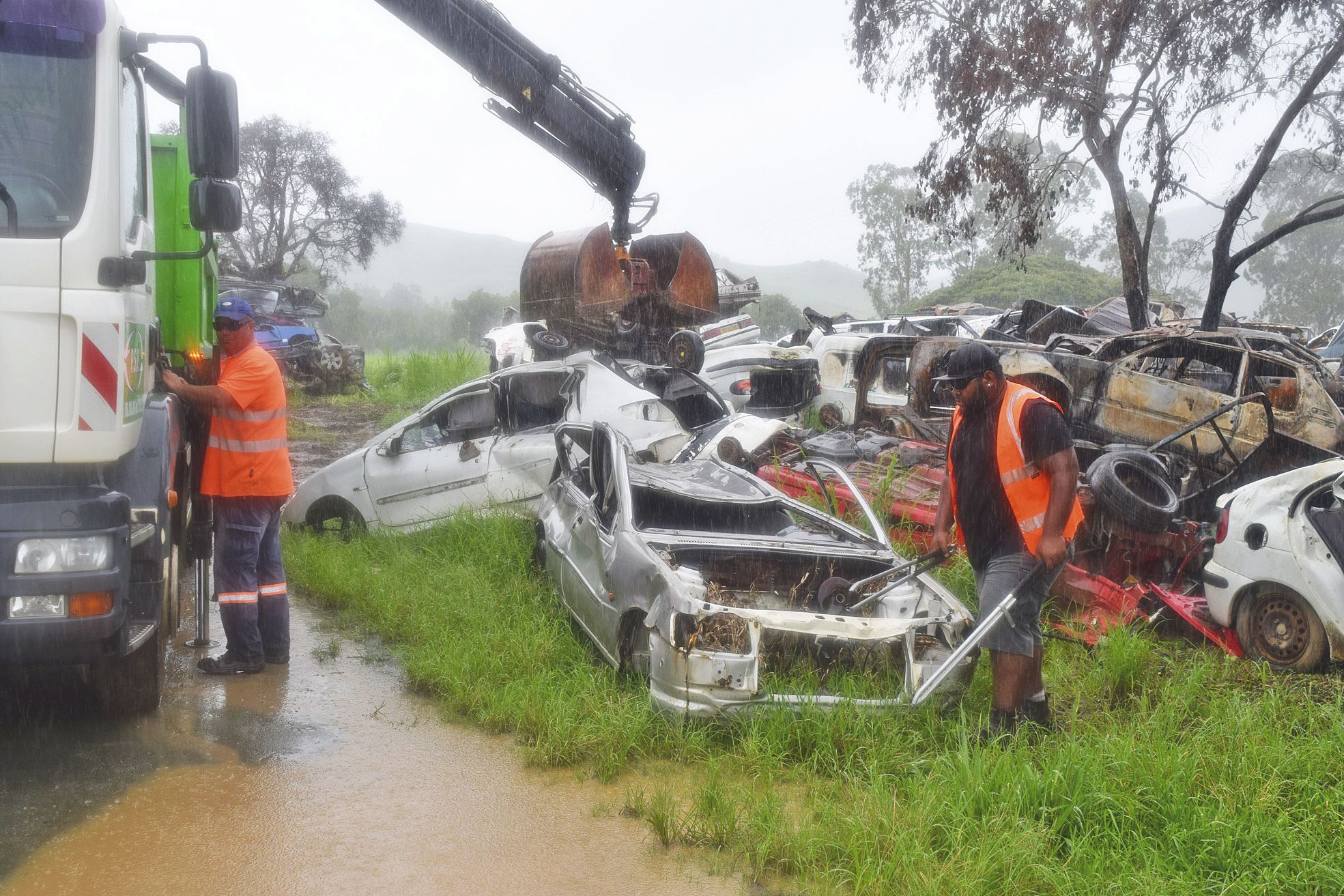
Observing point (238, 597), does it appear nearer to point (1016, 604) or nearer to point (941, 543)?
point (941, 543)

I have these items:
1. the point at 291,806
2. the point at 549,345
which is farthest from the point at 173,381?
the point at 549,345

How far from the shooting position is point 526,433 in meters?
8.09

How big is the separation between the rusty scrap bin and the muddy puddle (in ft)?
24.4

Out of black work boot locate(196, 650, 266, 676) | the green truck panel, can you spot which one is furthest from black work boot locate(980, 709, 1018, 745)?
the green truck panel

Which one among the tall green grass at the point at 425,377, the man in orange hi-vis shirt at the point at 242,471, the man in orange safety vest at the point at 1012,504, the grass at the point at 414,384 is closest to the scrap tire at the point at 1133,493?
the man in orange safety vest at the point at 1012,504

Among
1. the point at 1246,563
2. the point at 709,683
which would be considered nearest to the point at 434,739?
the point at 709,683

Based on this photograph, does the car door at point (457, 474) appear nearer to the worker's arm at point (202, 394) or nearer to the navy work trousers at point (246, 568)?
the navy work trousers at point (246, 568)

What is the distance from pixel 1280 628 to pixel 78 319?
551 cm

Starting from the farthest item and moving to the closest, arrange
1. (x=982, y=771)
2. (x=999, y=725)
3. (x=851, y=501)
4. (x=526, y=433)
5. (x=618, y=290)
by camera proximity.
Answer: (x=618, y=290) < (x=526, y=433) < (x=851, y=501) < (x=999, y=725) < (x=982, y=771)

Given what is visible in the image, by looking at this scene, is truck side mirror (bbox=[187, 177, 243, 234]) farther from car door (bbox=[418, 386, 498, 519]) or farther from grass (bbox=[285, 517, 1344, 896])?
car door (bbox=[418, 386, 498, 519])

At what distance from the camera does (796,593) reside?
5.34 meters

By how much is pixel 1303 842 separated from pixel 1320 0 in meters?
12.8

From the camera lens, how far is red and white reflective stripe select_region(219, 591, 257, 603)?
5.37m

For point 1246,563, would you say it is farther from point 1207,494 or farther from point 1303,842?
point 1303,842
